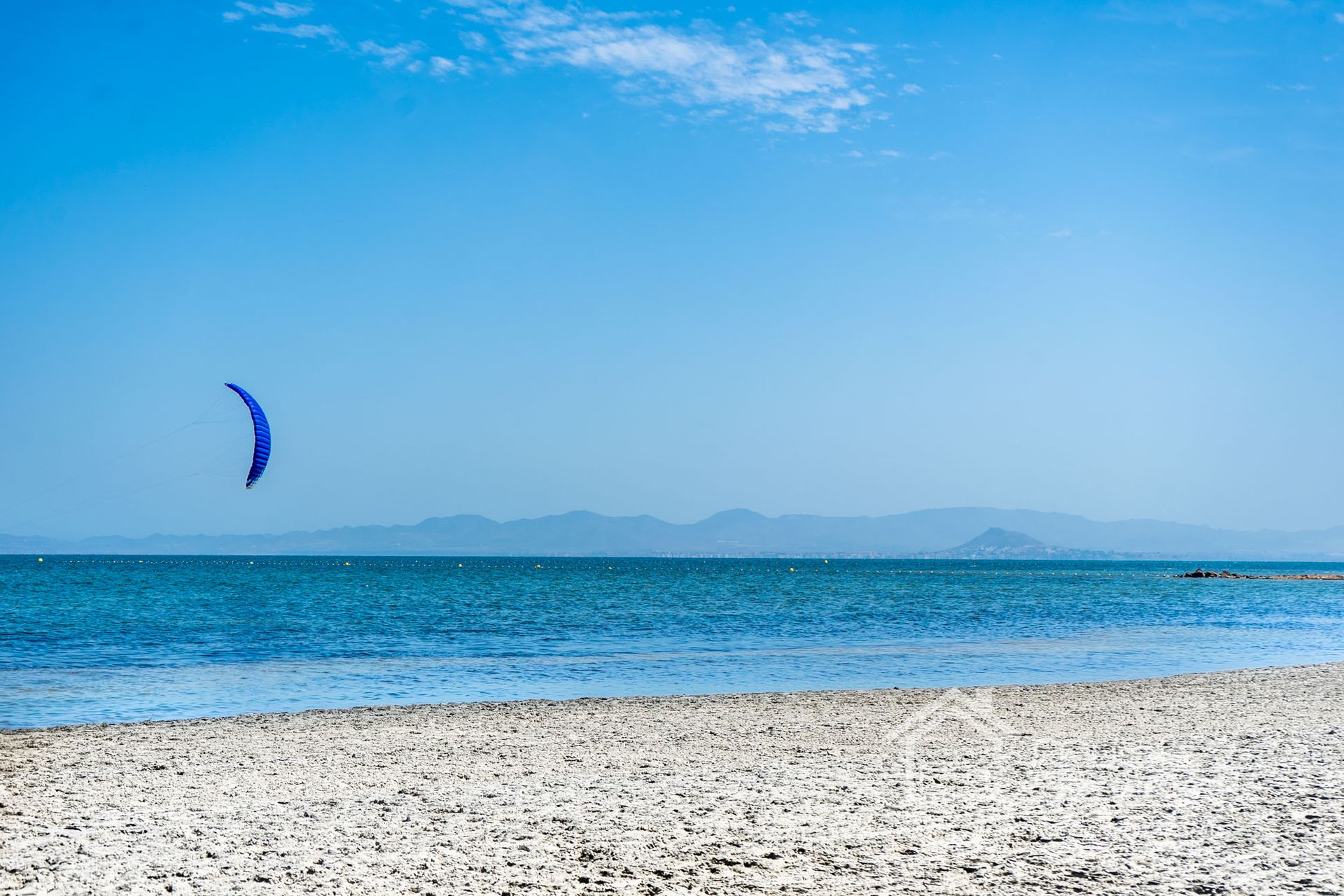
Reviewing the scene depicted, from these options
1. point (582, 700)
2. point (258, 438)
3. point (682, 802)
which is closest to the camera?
point (682, 802)

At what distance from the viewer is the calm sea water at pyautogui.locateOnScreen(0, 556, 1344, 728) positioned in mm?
18250

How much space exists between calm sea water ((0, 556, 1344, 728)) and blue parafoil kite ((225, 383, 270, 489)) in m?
4.23

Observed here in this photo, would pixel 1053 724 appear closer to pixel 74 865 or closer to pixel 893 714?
pixel 893 714

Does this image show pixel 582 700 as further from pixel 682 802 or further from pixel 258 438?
pixel 258 438

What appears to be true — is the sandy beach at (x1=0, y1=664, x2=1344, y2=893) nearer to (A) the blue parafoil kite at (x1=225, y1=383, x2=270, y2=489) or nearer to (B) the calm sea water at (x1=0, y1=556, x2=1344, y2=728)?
(B) the calm sea water at (x1=0, y1=556, x2=1344, y2=728)

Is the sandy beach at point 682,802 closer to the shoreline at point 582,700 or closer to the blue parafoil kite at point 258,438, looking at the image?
the shoreline at point 582,700

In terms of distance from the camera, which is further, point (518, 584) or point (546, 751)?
point (518, 584)

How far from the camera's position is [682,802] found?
9.16 m

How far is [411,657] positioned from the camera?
23719 mm

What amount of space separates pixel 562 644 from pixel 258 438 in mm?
8989

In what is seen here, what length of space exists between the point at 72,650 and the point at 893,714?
19.2 m

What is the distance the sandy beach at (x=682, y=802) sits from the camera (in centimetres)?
696

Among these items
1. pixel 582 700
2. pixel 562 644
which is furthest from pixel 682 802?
pixel 562 644

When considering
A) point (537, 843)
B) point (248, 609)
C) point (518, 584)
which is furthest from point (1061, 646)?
point (518, 584)
